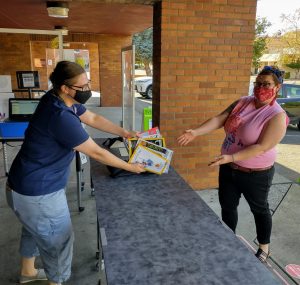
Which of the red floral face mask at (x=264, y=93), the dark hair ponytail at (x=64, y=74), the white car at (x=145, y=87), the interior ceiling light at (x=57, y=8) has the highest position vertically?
the interior ceiling light at (x=57, y=8)

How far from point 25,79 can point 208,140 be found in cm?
365

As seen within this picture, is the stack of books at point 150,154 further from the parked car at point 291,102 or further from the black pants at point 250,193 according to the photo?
the parked car at point 291,102

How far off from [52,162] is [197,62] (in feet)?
8.56

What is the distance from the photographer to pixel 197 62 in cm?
397

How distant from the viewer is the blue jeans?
2.00 meters

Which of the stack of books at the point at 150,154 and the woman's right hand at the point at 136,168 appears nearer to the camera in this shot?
the woman's right hand at the point at 136,168

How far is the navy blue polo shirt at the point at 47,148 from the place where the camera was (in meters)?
1.84

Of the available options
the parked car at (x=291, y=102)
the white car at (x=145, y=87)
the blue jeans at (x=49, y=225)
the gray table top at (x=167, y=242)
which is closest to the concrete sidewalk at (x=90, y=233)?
the blue jeans at (x=49, y=225)

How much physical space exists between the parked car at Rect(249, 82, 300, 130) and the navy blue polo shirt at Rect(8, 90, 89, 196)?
27.8 ft

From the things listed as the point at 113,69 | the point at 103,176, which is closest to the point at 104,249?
the point at 103,176

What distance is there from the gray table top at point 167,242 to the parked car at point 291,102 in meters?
8.06

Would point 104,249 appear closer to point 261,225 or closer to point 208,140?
point 261,225

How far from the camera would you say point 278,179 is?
5188 mm

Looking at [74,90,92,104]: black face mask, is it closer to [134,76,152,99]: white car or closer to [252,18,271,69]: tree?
[134,76,152,99]: white car
